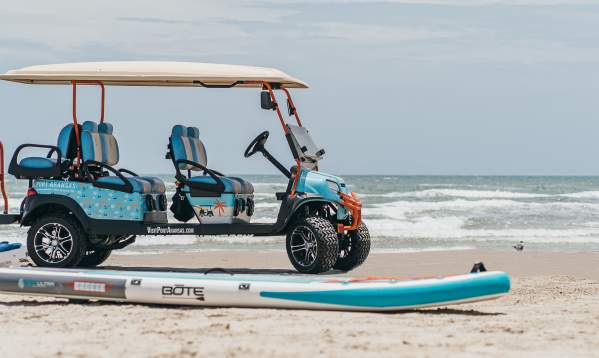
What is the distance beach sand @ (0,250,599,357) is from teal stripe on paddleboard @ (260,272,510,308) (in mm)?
111

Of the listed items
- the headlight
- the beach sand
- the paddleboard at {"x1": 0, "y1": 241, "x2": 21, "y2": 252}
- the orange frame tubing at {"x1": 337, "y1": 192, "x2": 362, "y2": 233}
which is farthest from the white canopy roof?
the beach sand

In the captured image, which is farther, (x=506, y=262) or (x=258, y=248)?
(x=258, y=248)

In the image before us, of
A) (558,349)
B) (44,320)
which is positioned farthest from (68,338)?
(558,349)

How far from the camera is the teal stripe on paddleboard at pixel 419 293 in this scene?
8195 millimetres

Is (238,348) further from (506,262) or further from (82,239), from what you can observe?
(506,262)

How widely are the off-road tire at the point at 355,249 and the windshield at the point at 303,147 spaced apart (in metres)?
0.91

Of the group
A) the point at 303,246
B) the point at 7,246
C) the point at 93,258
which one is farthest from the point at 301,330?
the point at 93,258

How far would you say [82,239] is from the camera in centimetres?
1206

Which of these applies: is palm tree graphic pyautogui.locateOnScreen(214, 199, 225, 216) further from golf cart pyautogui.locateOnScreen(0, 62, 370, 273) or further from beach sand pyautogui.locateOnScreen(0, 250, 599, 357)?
beach sand pyautogui.locateOnScreen(0, 250, 599, 357)

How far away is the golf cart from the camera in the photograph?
38.3 ft

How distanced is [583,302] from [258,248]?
29.7 feet

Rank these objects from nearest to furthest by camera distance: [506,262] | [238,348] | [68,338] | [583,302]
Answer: [238,348]
[68,338]
[583,302]
[506,262]

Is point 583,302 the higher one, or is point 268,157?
point 268,157

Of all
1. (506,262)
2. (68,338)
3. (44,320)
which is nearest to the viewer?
(68,338)
